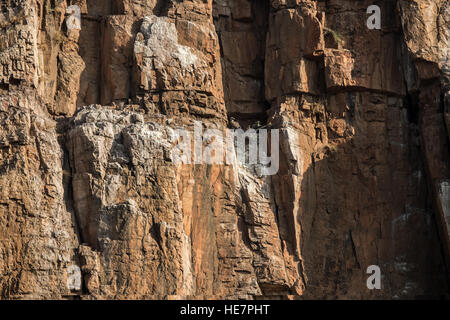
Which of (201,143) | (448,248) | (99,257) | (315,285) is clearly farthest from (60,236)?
(448,248)

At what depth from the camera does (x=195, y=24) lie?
4734 centimetres

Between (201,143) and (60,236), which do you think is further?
(201,143)

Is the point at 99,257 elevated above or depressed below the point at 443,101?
below

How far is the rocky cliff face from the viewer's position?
138 ft

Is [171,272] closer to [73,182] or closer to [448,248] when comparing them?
[73,182]

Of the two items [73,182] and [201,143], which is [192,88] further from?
[73,182]

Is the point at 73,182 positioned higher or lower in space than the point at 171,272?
higher

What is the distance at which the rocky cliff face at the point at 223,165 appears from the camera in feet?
138

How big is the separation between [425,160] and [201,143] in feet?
28.0

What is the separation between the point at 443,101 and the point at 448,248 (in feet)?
18.1

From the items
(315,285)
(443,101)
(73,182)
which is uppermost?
(443,101)

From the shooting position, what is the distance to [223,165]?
149 ft

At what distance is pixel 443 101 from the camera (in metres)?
47.1

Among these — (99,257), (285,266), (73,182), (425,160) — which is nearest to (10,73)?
(73,182)
